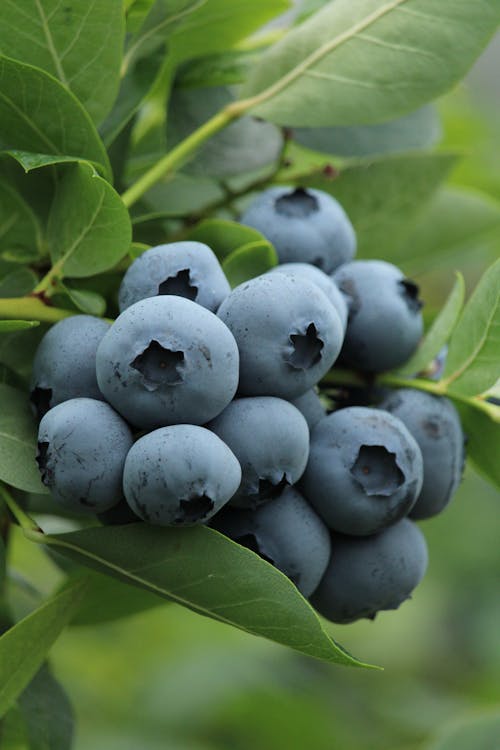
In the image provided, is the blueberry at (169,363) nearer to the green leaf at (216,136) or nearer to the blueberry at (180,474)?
the blueberry at (180,474)

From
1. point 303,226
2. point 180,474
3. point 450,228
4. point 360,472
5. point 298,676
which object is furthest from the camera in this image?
point 298,676

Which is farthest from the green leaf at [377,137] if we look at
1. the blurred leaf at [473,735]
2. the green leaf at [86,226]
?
the blurred leaf at [473,735]

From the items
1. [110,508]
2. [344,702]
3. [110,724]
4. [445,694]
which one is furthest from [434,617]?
[110,508]

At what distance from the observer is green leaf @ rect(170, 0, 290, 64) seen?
→ 1.03m

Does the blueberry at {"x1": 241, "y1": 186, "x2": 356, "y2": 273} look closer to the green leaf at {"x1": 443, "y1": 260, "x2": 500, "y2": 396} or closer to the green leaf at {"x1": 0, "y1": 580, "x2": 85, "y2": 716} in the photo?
the green leaf at {"x1": 443, "y1": 260, "x2": 500, "y2": 396}

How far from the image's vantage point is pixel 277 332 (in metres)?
0.77

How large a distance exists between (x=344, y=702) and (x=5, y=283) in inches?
57.7

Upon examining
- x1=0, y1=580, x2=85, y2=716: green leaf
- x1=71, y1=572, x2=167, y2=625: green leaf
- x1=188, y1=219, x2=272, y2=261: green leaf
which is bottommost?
x1=71, y1=572, x2=167, y2=625: green leaf

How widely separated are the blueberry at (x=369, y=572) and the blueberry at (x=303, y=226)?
0.26 m

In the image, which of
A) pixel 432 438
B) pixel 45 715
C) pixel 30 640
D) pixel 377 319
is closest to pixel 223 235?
pixel 377 319

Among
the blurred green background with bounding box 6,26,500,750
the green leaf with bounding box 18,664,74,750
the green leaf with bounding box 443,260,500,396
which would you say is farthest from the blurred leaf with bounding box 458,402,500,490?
the green leaf with bounding box 18,664,74,750

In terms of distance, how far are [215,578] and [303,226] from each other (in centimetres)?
36

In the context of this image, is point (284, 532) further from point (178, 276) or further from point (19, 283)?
point (19, 283)

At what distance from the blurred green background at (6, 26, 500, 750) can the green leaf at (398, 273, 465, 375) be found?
0.34 m
